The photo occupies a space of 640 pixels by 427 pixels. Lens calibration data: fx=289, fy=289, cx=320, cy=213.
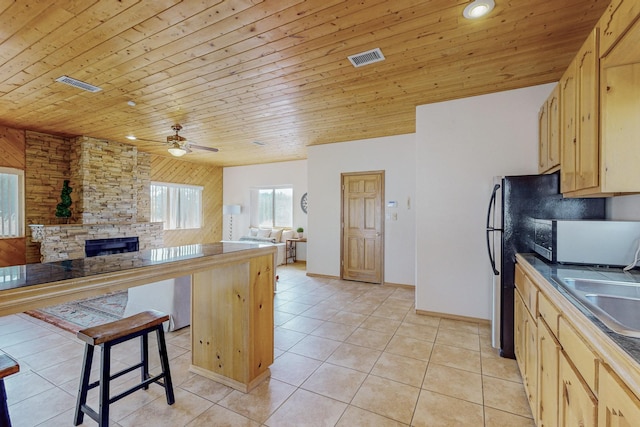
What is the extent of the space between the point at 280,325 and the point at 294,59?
112 inches

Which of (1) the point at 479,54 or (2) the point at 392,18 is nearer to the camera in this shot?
(2) the point at 392,18

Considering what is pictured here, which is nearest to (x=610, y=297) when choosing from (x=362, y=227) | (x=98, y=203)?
(x=362, y=227)

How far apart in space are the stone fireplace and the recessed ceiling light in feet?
20.3

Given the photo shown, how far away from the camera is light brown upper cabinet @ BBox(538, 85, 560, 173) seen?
240 cm

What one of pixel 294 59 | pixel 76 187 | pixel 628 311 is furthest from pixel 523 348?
pixel 76 187

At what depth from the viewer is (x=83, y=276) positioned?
46.1 inches

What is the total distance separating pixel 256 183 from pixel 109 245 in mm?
3838

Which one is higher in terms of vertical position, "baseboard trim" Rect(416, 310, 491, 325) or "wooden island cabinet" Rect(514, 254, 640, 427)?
"wooden island cabinet" Rect(514, 254, 640, 427)

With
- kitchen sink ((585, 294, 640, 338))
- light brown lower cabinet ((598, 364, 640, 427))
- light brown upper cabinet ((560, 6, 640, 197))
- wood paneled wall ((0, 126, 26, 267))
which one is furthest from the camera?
wood paneled wall ((0, 126, 26, 267))

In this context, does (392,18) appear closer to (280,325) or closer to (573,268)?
(573,268)

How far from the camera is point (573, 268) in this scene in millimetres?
1917

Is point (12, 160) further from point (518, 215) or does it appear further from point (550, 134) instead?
point (550, 134)

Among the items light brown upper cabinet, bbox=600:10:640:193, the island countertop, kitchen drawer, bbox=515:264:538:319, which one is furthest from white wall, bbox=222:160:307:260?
light brown upper cabinet, bbox=600:10:640:193

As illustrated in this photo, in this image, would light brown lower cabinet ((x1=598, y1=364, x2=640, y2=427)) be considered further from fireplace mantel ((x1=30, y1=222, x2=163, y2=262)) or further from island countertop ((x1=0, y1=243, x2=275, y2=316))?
fireplace mantel ((x1=30, y1=222, x2=163, y2=262))
